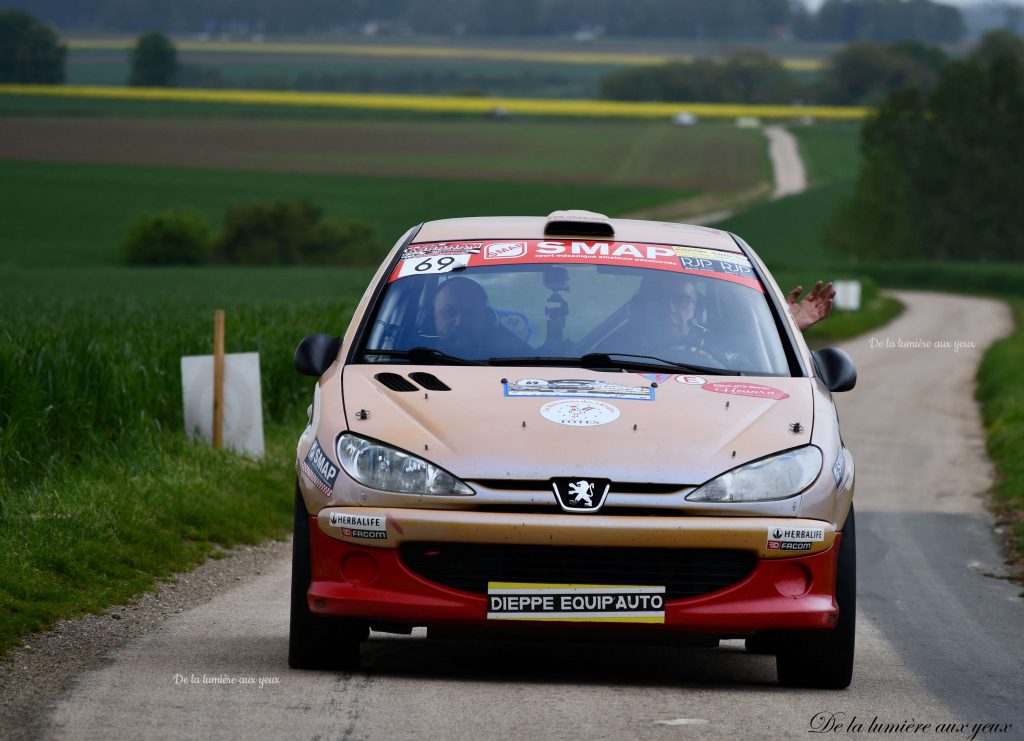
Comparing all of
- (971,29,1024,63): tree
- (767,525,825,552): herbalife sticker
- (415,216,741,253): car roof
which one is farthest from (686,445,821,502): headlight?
(971,29,1024,63): tree

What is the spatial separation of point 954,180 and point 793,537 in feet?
319

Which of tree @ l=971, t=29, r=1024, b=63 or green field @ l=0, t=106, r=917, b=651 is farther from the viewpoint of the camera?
tree @ l=971, t=29, r=1024, b=63

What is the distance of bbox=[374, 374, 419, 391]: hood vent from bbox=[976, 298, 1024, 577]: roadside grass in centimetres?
580

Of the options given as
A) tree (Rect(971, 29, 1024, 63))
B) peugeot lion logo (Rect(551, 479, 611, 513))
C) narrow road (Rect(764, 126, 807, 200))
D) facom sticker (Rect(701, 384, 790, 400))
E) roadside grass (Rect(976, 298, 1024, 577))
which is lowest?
narrow road (Rect(764, 126, 807, 200))

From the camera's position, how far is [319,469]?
6480 mm

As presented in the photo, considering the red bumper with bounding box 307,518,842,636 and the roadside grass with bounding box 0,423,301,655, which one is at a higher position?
the red bumper with bounding box 307,518,842,636

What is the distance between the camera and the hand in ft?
33.8

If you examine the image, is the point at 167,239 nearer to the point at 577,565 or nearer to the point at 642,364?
the point at 642,364

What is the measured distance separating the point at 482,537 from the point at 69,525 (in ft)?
13.2

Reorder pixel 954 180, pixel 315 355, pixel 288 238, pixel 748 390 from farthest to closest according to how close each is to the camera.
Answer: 1. pixel 954 180
2. pixel 288 238
3. pixel 315 355
4. pixel 748 390

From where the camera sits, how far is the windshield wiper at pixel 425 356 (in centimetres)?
709

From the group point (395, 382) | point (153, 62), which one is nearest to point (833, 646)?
point (395, 382)

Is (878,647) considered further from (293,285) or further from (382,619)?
(293,285)

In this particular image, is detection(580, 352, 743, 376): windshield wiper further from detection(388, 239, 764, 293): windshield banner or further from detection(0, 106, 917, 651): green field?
detection(0, 106, 917, 651): green field
